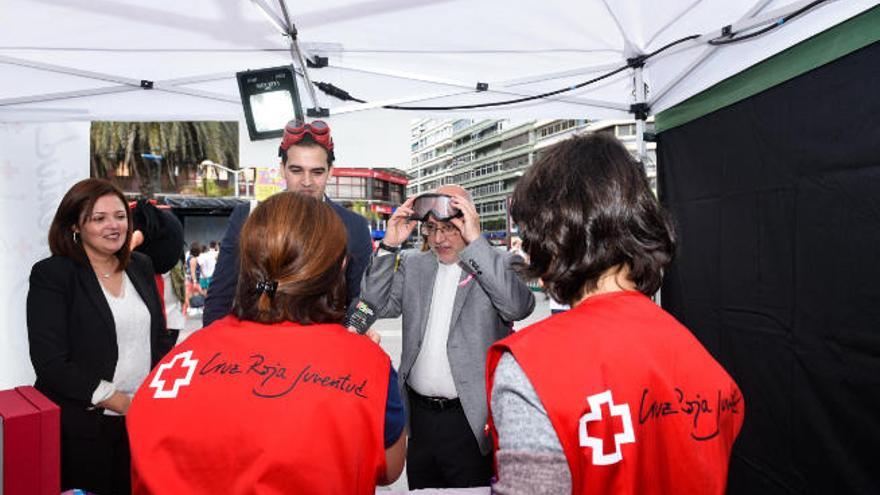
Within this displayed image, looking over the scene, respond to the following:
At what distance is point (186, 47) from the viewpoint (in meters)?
3.31

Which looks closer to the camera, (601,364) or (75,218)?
(601,364)

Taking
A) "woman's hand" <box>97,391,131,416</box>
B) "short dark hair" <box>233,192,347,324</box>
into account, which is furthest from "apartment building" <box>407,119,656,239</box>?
"short dark hair" <box>233,192,347,324</box>

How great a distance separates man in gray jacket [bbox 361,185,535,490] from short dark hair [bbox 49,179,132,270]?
1.16 meters

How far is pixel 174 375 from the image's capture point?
1154 millimetres

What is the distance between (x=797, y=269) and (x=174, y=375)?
93.2 inches

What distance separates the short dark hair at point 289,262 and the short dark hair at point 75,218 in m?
1.42

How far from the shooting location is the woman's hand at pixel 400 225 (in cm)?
233

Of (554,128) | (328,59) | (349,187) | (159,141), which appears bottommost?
(328,59)

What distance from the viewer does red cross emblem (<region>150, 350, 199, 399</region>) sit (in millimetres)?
1127

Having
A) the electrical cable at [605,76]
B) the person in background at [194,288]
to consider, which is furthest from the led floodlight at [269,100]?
the person in background at [194,288]

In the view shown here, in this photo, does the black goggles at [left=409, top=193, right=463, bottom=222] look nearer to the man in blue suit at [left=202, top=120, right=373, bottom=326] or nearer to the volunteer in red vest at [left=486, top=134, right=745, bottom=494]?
the man in blue suit at [left=202, top=120, right=373, bottom=326]

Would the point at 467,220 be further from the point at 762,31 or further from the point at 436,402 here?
the point at 762,31

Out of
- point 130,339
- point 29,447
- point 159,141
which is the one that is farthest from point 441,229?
point 159,141

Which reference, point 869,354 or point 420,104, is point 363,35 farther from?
point 869,354
